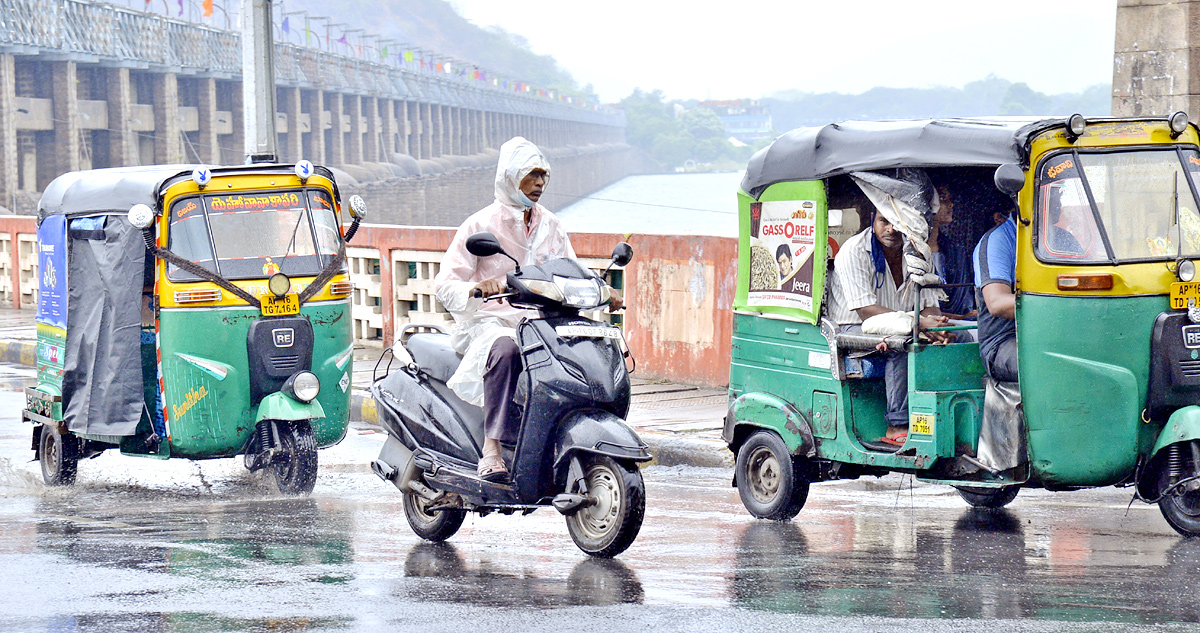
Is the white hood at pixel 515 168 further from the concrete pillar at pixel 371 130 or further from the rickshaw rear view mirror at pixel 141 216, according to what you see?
the concrete pillar at pixel 371 130

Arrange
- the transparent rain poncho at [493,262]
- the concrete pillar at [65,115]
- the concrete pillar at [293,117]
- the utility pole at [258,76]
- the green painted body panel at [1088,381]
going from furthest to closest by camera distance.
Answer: the concrete pillar at [293,117]
the concrete pillar at [65,115]
the utility pole at [258,76]
the transparent rain poncho at [493,262]
the green painted body panel at [1088,381]

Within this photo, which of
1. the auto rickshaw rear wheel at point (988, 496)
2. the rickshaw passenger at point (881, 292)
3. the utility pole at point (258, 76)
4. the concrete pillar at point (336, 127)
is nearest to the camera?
the rickshaw passenger at point (881, 292)

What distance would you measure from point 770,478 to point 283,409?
2.60 metres

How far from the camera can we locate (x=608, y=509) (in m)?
5.92

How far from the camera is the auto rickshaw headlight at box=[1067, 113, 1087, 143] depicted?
20.2 ft

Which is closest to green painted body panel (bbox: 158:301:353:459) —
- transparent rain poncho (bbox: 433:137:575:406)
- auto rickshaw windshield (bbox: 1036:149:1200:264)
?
transparent rain poncho (bbox: 433:137:575:406)

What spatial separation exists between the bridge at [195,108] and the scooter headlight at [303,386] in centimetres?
3898

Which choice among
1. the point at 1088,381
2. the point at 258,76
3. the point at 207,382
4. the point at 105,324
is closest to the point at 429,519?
the point at 207,382

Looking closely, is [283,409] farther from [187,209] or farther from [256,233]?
[187,209]

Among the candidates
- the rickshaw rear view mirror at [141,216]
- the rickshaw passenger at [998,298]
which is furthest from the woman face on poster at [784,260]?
the rickshaw rear view mirror at [141,216]

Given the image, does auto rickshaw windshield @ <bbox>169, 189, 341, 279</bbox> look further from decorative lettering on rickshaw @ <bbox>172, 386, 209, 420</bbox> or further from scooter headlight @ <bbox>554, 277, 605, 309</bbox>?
scooter headlight @ <bbox>554, 277, 605, 309</bbox>

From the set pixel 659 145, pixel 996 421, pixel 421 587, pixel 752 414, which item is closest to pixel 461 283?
pixel 421 587

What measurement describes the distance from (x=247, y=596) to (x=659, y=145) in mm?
184153

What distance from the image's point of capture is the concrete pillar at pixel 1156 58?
1180 cm
